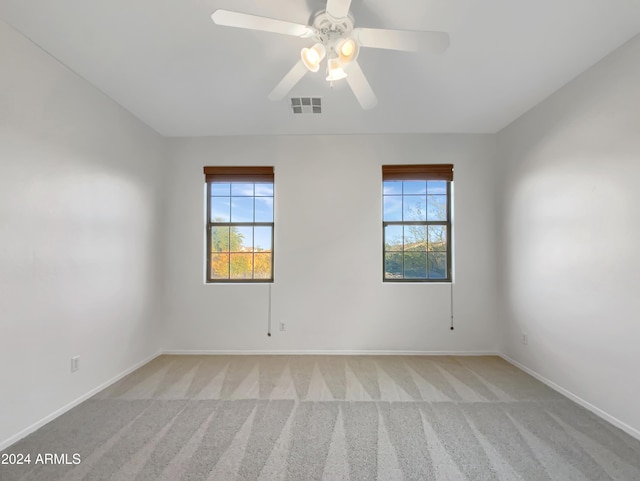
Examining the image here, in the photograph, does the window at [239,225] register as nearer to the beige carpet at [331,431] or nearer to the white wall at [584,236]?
the beige carpet at [331,431]

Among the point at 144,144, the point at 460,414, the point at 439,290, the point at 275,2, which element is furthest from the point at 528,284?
the point at 144,144

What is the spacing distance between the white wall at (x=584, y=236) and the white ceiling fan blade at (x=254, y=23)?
2.32m

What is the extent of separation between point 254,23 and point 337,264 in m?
2.61

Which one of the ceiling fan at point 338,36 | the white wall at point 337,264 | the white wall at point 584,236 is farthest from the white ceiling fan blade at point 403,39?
the white wall at point 337,264

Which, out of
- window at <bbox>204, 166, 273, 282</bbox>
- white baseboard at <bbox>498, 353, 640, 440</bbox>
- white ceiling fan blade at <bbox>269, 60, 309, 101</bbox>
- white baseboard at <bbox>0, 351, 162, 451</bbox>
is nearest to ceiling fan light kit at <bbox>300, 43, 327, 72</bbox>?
white ceiling fan blade at <bbox>269, 60, 309, 101</bbox>

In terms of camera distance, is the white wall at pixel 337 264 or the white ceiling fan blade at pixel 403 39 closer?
the white ceiling fan blade at pixel 403 39

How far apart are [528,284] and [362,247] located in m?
1.78

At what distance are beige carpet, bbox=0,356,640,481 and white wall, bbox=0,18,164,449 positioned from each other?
0.33 metres

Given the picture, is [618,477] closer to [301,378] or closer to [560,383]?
[560,383]

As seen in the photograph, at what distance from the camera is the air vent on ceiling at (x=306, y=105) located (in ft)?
9.23

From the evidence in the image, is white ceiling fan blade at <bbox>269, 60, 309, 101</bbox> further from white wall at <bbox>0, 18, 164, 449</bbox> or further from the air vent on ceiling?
white wall at <bbox>0, 18, 164, 449</bbox>

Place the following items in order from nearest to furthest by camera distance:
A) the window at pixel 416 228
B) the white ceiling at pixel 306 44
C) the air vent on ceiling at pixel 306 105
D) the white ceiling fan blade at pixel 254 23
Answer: the white ceiling fan blade at pixel 254 23 → the white ceiling at pixel 306 44 → the air vent on ceiling at pixel 306 105 → the window at pixel 416 228

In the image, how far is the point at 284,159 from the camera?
3.69m

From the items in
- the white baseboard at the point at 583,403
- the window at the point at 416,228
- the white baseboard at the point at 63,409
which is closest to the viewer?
the white baseboard at the point at 63,409
